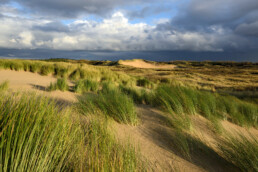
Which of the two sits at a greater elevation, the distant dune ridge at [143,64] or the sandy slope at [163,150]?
the distant dune ridge at [143,64]

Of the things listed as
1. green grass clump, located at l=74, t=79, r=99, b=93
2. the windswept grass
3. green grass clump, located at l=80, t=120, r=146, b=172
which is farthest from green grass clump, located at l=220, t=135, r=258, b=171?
green grass clump, located at l=74, t=79, r=99, b=93

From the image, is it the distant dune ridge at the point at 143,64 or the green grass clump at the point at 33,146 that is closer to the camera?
the green grass clump at the point at 33,146

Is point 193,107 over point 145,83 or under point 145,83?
over

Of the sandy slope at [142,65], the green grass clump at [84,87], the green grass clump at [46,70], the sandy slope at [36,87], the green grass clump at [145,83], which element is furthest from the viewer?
the sandy slope at [142,65]

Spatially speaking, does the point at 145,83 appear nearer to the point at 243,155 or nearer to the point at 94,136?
the point at 243,155

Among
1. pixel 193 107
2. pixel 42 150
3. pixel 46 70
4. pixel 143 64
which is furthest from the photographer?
pixel 143 64

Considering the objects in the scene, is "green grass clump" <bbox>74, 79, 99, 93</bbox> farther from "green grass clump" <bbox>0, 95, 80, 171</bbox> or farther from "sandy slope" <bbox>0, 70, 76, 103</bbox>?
"green grass clump" <bbox>0, 95, 80, 171</bbox>

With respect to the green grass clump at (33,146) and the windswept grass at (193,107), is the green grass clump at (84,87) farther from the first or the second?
the green grass clump at (33,146)

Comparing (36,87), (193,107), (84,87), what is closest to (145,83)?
(84,87)

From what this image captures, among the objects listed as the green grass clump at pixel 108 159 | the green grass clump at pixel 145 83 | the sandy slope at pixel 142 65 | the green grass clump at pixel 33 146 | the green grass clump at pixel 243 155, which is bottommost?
the green grass clump at pixel 145 83

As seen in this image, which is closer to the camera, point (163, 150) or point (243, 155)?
point (243, 155)

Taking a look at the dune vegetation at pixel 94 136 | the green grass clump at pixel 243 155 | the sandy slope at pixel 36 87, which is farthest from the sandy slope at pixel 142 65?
the green grass clump at pixel 243 155

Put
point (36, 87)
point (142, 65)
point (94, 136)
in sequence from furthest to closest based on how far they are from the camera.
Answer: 1. point (142, 65)
2. point (36, 87)
3. point (94, 136)

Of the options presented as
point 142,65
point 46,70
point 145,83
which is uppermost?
point 142,65
